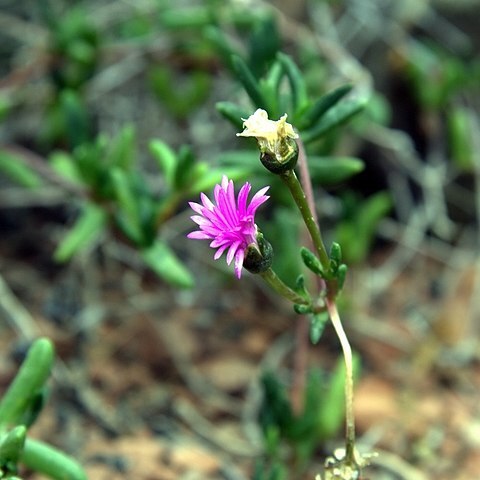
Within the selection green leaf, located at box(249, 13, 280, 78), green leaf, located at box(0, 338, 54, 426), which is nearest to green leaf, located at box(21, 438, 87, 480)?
green leaf, located at box(0, 338, 54, 426)

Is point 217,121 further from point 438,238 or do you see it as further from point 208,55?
point 438,238

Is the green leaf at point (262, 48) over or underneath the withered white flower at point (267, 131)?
over

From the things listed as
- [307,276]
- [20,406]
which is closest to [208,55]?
[307,276]

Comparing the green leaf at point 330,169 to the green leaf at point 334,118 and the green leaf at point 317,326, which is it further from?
the green leaf at point 317,326

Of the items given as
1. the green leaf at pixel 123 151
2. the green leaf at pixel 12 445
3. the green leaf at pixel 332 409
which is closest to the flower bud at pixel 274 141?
the green leaf at pixel 12 445

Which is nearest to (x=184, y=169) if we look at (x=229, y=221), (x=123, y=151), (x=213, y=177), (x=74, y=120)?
(x=213, y=177)

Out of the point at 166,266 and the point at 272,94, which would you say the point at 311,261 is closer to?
the point at 272,94

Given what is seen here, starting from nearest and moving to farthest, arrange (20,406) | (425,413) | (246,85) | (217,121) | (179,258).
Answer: (20,406), (246,85), (425,413), (179,258), (217,121)
